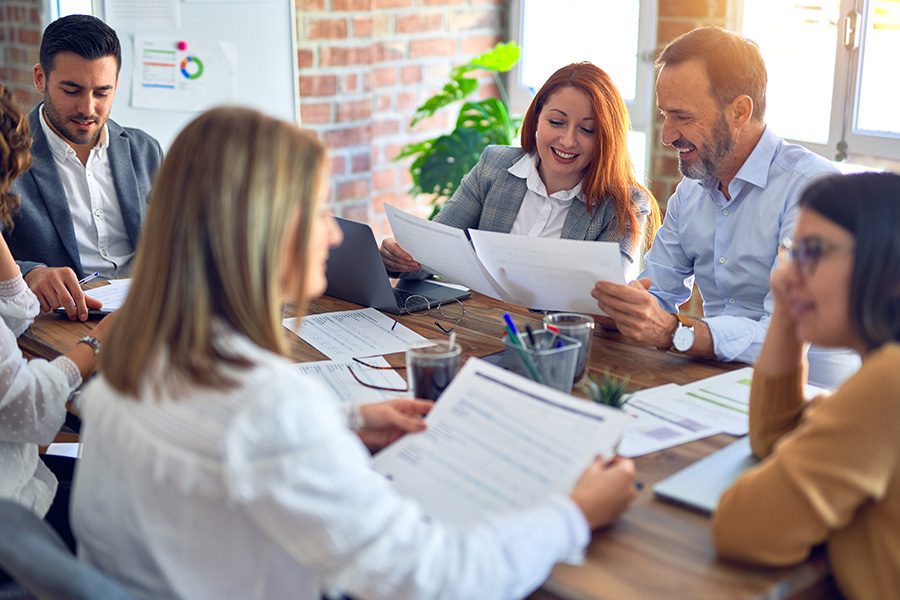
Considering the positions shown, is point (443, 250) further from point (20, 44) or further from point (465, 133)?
point (20, 44)

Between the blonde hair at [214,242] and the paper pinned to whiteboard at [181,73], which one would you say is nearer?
the blonde hair at [214,242]

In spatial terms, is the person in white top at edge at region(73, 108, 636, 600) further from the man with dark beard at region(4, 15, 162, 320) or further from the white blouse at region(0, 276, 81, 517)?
the man with dark beard at region(4, 15, 162, 320)

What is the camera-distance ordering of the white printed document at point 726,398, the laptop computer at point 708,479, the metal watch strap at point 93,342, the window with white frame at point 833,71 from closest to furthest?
the laptop computer at point 708,479, the white printed document at point 726,398, the metal watch strap at point 93,342, the window with white frame at point 833,71

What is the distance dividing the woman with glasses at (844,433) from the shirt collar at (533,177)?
1.24 meters

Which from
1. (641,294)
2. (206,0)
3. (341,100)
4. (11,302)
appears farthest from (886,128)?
(11,302)

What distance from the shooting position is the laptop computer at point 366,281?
2021 millimetres

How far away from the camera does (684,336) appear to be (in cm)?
174

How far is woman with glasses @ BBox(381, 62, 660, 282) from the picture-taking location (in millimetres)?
2283

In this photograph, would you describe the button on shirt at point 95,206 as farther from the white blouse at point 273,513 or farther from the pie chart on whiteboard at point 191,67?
the white blouse at point 273,513

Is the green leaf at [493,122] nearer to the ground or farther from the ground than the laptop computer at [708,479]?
farther from the ground

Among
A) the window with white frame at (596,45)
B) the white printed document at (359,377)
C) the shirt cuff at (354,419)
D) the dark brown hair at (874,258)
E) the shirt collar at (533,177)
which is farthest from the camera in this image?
the window with white frame at (596,45)

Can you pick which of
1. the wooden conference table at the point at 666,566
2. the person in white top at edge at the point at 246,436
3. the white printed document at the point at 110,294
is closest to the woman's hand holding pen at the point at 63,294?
the white printed document at the point at 110,294

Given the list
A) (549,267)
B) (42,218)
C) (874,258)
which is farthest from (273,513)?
(42,218)

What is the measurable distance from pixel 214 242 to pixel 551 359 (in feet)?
2.13
